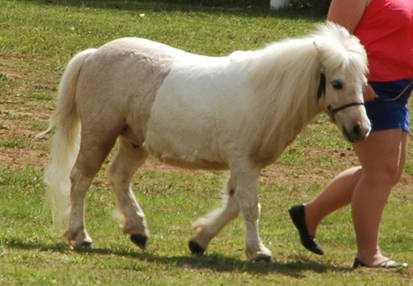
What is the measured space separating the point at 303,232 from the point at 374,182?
2.60ft

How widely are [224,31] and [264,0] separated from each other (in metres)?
7.57

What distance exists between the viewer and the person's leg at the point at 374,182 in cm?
694

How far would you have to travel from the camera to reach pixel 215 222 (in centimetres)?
743

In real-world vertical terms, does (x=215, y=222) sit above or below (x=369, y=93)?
below

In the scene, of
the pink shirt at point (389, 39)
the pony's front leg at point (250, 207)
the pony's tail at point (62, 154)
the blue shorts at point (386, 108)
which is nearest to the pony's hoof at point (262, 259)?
the pony's front leg at point (250, 207)

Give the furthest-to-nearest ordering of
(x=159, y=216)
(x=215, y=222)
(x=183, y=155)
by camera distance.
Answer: (x=159, y=216)
(x=215, y=222)
(x=183, y=155)

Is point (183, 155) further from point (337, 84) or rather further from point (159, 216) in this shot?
point (159, 216)

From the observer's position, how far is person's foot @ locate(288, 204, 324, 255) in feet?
24.8

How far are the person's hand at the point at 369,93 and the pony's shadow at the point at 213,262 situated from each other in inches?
46.1

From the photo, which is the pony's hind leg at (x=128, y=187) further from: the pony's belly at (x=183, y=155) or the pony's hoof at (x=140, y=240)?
the pony's belly at (x=183, y=155)

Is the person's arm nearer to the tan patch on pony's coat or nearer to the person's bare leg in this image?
the person's bare leg

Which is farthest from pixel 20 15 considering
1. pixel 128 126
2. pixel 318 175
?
pixel 128 126

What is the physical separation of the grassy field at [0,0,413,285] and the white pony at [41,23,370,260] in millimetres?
359

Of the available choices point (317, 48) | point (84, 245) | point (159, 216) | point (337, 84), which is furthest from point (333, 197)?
point (159, 216)
